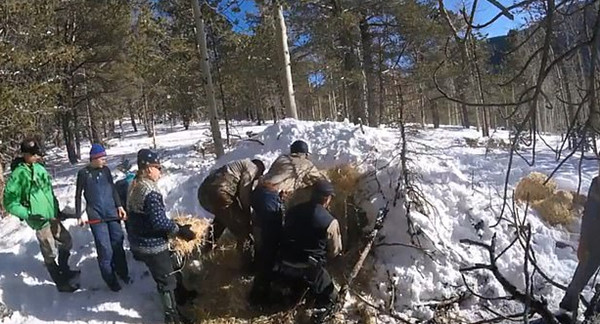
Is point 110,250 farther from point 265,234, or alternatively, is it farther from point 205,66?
point 205,66

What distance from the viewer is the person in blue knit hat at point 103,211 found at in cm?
468

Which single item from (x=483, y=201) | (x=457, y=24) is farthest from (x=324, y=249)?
(x=457, y=24)

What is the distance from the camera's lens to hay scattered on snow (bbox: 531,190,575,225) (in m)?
5.93

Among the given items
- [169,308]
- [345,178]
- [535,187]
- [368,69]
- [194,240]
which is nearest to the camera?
[169,308]

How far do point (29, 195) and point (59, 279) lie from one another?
900 millimetres

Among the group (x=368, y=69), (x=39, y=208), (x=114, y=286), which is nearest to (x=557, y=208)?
(x=114, y=286)

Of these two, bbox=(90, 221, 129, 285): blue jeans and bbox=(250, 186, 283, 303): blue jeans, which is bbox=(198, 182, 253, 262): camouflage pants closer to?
bbox=(250, 186, 283, 303): blue jeans

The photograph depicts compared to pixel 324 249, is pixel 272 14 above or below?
above

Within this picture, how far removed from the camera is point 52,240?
15.1 feet

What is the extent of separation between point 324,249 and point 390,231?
1.50 meters

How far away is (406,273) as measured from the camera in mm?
5148

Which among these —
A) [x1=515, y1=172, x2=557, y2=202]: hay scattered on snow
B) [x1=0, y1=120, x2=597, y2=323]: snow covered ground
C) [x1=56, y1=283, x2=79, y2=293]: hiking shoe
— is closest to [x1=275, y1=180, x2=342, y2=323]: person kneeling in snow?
[x1=0, y1=120, x2=597, y2=323]: snow covered ground

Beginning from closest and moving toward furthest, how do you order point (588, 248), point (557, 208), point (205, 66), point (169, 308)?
point (588, 248) < point (169, 308) < point (557, 208) < point (205, 66)

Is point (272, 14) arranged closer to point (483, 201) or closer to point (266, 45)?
point (266, 45)
